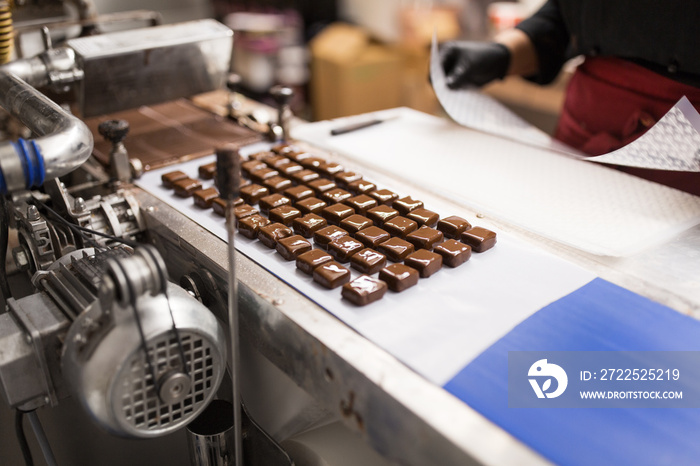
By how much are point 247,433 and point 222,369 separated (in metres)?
0.29

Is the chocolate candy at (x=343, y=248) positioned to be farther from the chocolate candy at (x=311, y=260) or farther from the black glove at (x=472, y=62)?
the black glove at (x=472, y=62)

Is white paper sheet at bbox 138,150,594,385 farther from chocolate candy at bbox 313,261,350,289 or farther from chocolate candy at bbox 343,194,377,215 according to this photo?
chocolate candy at bbox 343,194,377,215

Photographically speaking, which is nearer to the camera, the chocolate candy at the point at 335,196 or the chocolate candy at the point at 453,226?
the chocolate candy at the point at 453,226

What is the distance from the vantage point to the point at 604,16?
5.40 feet

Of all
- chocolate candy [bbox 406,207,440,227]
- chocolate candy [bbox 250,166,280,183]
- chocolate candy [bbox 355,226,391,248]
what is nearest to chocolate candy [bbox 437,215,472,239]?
chocolate candy [bbox 406,207,440,227]

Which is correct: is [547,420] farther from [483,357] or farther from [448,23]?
[448,23]

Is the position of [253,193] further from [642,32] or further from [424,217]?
[642,32]

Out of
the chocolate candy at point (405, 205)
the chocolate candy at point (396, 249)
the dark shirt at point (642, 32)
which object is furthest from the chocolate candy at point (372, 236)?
the dark shirt at point (642, 32)

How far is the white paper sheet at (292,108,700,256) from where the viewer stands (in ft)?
3.98

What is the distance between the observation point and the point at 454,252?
3.49 feet

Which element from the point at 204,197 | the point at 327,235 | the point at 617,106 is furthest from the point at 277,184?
the point at 617,106

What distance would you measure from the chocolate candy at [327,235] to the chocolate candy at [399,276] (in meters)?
0.14

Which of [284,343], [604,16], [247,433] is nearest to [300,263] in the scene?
[284,343]

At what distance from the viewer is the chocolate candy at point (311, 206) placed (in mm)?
1244
